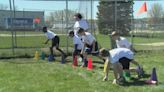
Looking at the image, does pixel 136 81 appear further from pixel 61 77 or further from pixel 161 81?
pixel 61 77

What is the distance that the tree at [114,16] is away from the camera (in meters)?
24.0

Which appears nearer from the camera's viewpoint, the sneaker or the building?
the sneaker

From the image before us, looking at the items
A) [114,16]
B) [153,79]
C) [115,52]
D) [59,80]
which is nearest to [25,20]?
[114,16]

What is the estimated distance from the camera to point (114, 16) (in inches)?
909

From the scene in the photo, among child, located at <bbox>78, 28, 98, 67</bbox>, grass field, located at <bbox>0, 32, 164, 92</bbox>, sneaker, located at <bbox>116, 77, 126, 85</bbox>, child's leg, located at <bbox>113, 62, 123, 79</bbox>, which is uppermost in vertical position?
child, located at <bbox>78, 28, 98, 67</bbox>

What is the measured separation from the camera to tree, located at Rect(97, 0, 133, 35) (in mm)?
23969

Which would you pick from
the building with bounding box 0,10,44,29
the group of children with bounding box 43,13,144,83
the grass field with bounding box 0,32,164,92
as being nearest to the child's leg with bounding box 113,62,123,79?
the group of children with bounding box 43,13,144,83

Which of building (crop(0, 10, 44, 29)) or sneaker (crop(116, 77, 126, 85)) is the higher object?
building (crop(0, 10, 44, 29))

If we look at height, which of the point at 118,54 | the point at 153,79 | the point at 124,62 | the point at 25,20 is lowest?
the point at 153,79

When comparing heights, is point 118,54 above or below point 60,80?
above

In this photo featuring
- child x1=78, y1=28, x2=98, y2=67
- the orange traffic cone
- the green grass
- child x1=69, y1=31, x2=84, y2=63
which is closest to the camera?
the green grass

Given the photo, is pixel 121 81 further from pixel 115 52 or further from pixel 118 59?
pixel 115 52

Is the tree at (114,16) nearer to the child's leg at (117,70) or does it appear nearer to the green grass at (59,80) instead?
the green grass at (59,80)

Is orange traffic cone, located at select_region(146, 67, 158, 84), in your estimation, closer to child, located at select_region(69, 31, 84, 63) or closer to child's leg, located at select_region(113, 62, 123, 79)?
child's leg, located at select_region(113, 62, 123, 79)
